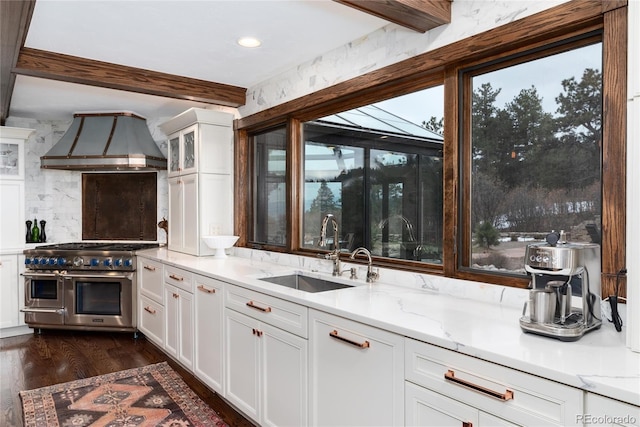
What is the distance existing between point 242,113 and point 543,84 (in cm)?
285

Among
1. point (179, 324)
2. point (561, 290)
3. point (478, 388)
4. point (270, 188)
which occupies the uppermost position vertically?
point (270, 188)

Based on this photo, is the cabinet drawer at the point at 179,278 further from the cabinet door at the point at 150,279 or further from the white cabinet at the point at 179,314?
the cabinet door at the point at 150,279

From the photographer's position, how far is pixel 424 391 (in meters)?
1.56

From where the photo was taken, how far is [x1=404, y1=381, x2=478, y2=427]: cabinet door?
1425mm

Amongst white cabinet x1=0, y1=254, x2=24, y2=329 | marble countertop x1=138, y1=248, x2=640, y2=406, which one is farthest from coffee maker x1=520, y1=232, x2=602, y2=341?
white cabinet x1=0, y1=254, x2=24, y2=329

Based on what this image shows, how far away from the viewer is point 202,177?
13.5 ft

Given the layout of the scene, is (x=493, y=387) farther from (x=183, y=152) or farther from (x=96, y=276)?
(x=96, y=276)

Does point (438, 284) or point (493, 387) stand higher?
point (438, 284)

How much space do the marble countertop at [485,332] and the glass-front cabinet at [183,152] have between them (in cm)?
186

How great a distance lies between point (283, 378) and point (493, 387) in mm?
1233

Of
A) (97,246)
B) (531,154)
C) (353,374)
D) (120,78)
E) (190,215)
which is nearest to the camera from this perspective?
(353,374)

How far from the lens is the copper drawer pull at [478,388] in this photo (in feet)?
4.28

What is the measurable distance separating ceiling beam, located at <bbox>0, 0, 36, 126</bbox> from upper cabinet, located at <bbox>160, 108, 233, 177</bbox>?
139cm

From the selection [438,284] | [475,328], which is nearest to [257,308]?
[438,284]
